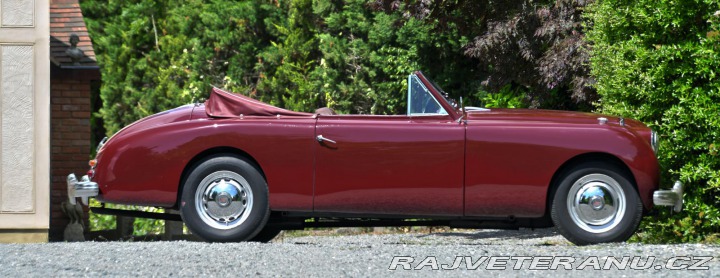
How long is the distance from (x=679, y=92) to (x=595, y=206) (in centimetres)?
149

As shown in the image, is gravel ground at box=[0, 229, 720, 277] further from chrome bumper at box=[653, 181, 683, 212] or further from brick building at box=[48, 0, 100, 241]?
brick building at box=[48, 0, 100, 241]

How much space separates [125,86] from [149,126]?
13827 mm

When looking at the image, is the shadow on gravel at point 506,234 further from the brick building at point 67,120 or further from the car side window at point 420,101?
the car side window at point 420,101

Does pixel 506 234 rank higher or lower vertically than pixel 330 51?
lower

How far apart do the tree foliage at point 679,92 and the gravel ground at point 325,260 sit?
3.82 feet

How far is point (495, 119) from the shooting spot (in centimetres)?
899

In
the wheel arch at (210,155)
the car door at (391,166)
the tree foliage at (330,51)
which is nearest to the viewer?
the car door at (391,166)

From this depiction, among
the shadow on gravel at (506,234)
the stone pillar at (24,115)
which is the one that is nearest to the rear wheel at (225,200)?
the stone pillar at (24,115)

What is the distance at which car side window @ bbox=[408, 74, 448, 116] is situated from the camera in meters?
9.12

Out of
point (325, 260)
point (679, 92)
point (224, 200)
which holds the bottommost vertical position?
point (325, 260)

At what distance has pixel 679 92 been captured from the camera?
31.6 feet

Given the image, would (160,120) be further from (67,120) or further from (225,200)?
(67,120)

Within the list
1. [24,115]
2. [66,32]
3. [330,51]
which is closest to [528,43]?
[330,51]

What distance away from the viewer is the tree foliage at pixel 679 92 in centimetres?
948
